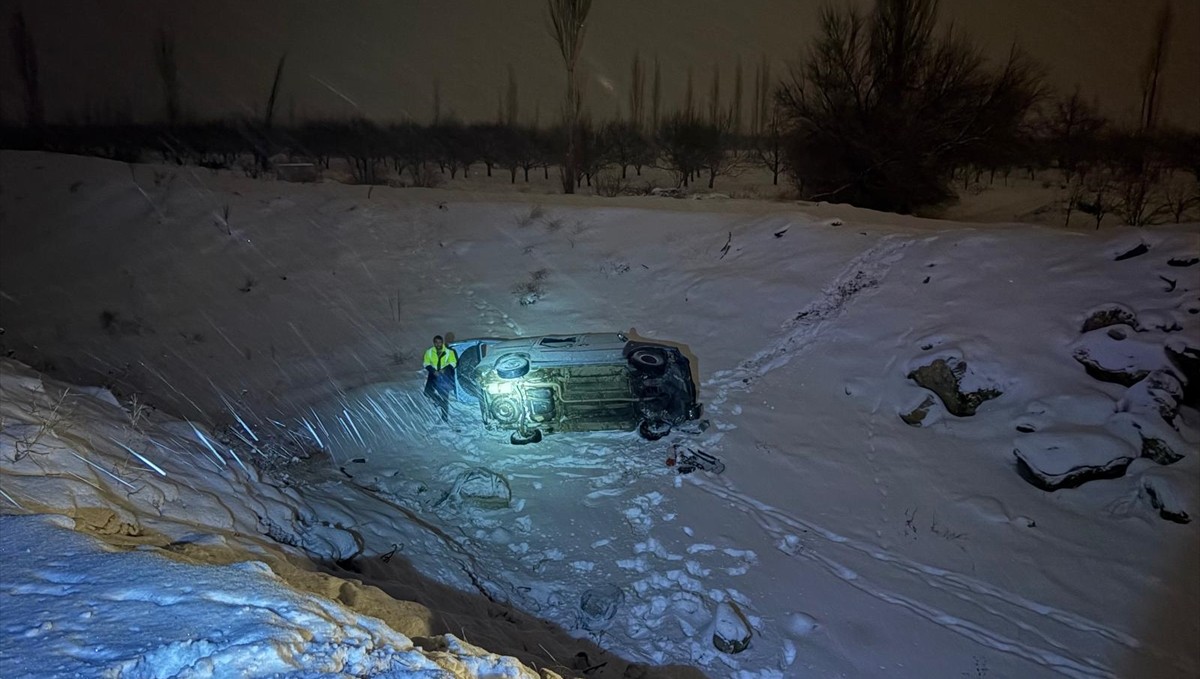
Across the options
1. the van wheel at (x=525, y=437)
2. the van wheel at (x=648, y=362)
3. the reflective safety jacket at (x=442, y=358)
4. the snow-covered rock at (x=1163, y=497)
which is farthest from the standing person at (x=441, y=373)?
the snow-covered rock at (x=1163, y=497)

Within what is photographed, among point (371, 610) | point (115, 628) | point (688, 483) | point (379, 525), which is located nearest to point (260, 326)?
point (379, 525)

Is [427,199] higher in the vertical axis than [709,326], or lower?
higher

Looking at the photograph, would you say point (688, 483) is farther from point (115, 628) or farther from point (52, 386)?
point (52, 386)

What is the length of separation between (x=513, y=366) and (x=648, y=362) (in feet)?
4.98

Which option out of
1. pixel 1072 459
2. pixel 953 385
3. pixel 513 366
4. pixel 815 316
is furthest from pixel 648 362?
pixel 815 316

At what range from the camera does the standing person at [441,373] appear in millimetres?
7742

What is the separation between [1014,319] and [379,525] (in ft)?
28.4

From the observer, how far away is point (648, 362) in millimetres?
7246

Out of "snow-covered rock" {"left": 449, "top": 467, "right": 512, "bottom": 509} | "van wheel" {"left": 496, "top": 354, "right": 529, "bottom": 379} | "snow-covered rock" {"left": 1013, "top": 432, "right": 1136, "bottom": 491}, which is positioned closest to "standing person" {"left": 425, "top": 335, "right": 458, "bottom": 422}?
"van wheel" {"left": 496, "top": 354, "right": 529, "bottom": 379}

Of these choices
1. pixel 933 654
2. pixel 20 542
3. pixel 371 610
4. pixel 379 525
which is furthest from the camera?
pixel 379 525

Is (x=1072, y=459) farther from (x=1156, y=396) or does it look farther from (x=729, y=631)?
(x=729, y=631)

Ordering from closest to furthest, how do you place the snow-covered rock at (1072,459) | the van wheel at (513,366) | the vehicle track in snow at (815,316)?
the snow-covered rock at (1072,459) < the van wheel at (513,366) < the vehicle track in snow at (815,316)

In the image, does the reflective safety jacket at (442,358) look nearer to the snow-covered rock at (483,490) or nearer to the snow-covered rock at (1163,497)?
the snow-covered rock at (483,490)

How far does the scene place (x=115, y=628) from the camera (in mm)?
2018
